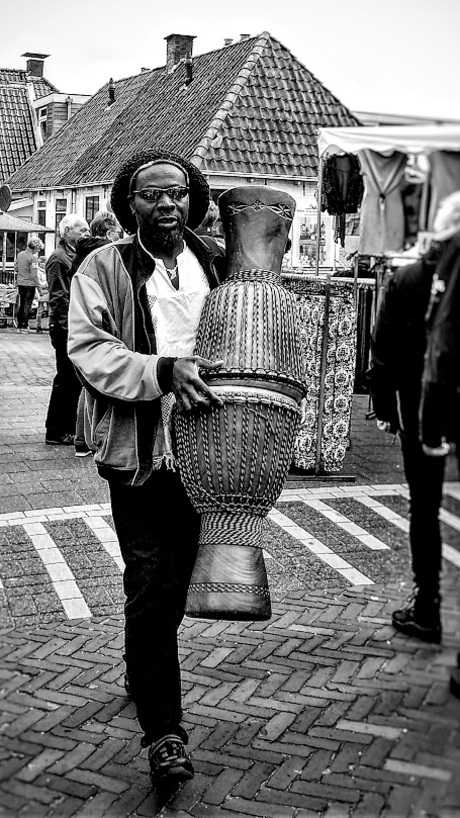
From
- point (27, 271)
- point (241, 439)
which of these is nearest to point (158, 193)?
point (241, 439)

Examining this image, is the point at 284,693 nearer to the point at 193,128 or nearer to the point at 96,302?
the point at 96,302

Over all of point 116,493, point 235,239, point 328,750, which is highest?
point 235,239

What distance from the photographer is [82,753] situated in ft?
8.73

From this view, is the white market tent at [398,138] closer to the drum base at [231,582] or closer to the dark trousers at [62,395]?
the drum base at [231,582]

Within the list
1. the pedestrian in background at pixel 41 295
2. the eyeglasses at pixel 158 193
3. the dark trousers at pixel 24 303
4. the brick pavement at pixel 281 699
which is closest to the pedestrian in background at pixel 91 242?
the brick pavement at pixel 281 699

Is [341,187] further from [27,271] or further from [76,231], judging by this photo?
[27,271]

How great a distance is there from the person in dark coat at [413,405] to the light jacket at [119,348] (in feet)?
3.74

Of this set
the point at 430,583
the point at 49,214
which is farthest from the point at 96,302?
the point at 49,214

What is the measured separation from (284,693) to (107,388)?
3.53 ft

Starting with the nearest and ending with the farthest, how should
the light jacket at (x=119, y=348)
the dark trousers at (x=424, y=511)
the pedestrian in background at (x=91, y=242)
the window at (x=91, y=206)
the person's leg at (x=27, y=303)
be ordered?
the dark trousers at (x=424, y=511) → the light jacket at (x=119, y=348) → the pedestrian in background at (x=91, y=242) → the person's leg at (x=27, y=303) → the window at (x=91, y=206)

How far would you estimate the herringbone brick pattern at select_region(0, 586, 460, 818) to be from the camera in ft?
4.03

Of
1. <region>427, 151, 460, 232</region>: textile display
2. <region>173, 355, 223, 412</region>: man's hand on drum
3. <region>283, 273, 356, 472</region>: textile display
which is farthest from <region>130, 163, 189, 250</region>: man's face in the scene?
<region>283, 273, 356, 472</region>: textile display

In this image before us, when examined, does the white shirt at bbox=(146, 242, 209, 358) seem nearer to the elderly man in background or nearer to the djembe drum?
the djembe drum

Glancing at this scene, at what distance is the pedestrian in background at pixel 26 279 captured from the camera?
56.8 feet
